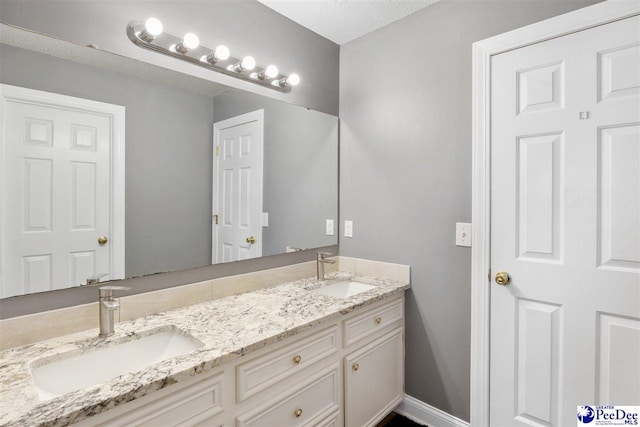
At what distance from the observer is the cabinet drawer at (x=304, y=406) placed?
4.01 ft

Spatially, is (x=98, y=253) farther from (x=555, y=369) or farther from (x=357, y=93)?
(x=555, y=369)

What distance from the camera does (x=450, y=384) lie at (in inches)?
72.2

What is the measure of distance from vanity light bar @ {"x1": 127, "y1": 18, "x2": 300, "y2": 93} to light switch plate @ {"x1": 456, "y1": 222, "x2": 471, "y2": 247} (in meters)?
1.27

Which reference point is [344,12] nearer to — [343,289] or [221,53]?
[221,53]

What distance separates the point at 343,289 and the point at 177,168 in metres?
1.21

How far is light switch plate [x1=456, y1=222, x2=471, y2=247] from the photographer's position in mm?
1754

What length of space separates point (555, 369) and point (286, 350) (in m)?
1.24

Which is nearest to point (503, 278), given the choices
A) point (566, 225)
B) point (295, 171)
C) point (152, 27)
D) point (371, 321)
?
point (566, 225)

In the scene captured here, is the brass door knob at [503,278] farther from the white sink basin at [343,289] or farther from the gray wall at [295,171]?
the gray wall at [295,171]

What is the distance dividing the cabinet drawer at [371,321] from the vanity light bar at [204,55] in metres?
1.39

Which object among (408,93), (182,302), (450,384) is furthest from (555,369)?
(182,302)

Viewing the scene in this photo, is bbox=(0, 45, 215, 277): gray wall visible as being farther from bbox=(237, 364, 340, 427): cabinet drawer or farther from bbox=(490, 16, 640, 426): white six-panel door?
bbox=(490, 16, 640, 426): white six-panel door

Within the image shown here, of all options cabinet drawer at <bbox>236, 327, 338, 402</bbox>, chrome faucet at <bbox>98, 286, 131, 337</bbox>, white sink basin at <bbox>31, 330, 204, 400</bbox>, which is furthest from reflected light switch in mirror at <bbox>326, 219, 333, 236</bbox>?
chrome faucet at <bbox>98, 286, 131, 337</bbox>

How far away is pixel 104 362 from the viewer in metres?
1.17
